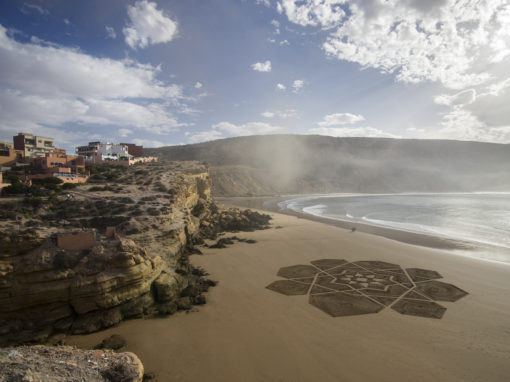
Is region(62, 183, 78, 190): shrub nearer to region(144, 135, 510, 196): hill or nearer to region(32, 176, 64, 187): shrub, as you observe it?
region(32, 176, 64, 187): shrub

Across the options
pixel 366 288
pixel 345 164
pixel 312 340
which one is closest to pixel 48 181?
pixel 312 340

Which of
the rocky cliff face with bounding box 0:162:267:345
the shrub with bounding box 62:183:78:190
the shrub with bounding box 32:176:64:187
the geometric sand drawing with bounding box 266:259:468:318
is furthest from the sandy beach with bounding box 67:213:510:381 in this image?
the shrub with bounding box 32:176:64:187

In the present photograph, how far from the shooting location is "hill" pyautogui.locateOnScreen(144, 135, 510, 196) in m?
71.8

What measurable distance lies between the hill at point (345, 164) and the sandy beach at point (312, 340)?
50395 mm

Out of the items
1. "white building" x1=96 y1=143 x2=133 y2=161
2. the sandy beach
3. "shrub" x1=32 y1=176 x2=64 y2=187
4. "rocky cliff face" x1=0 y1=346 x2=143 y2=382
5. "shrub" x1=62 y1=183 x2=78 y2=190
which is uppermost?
"white building" x1=96 y1=143 x2=133 y2=161

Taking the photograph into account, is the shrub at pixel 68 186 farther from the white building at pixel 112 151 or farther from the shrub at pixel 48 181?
the white building at pixel 112 151

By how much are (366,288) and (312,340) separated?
14.0 feet

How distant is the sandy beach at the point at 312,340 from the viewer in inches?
229

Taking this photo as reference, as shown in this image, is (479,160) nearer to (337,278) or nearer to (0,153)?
(337,278)

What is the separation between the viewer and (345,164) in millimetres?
90500

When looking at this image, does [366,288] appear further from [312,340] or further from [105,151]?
[105,151]

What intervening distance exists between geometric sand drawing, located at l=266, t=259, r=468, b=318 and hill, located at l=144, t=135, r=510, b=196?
47547 mm

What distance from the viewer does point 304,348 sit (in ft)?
21.6

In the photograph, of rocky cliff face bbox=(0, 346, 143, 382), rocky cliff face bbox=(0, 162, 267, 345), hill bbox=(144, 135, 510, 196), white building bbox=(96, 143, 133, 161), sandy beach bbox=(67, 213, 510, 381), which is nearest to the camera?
rocky cliff face bbox=(0, 346, 143, 382)
